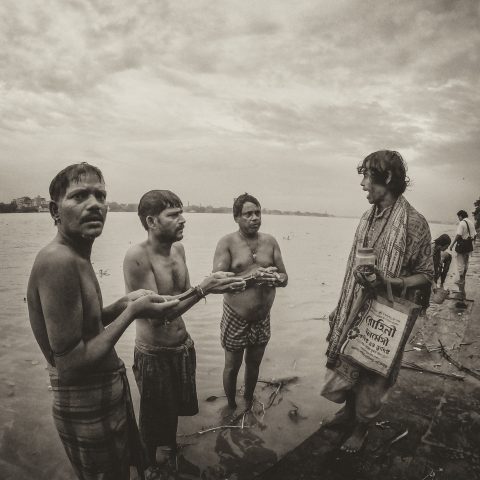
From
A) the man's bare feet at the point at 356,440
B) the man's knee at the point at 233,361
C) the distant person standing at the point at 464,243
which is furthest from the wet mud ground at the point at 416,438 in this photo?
the distant person standing at the point at 464,243

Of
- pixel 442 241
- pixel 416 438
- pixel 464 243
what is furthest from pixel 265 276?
pixel 464 243

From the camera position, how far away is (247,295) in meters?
3.59

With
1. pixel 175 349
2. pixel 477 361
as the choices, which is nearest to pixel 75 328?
pixel 175 349

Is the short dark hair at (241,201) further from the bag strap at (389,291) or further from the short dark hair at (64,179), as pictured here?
the short dark hair at (64,179)

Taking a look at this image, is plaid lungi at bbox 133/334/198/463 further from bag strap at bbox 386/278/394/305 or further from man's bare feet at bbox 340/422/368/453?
bag strap at bbox 386/278/394/305

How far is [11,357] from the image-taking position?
5.73m

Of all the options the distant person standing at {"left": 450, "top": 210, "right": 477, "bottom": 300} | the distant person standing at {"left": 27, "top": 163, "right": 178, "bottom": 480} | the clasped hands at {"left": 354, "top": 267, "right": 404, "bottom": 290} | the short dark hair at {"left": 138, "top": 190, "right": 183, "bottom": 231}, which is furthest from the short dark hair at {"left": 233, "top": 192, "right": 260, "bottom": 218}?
the distant person standing at {"left": 450, "top": 210, "right": 477, "bottom": 300}

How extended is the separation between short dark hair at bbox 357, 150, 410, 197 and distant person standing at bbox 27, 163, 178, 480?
6.38 ft

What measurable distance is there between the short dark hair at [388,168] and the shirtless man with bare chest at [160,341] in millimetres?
1578

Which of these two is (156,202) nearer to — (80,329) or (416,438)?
(80,329)

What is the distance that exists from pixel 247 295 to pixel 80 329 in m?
2.12

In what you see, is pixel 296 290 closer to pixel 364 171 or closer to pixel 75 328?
pixel 364 171

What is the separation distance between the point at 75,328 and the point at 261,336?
92.3 inches

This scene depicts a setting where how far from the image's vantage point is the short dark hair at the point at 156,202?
2857 mm
